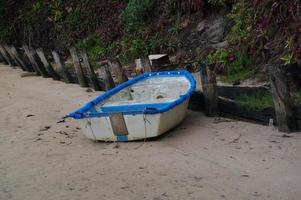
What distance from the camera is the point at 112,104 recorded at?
7.45 metres

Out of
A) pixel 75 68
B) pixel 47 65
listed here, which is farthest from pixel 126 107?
pixel 47 65

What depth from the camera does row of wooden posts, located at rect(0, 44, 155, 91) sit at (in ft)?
30.3

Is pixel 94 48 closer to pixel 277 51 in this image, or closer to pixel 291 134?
pixel 277 51

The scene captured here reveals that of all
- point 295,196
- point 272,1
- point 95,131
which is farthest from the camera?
point 272,1

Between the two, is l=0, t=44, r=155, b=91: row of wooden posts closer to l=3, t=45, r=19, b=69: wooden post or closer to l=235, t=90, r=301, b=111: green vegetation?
l=3, t=45, r=19, b=69: wooden post

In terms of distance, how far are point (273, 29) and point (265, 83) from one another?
3.89 feet

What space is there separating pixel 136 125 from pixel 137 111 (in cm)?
22

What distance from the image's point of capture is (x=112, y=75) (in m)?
10.4

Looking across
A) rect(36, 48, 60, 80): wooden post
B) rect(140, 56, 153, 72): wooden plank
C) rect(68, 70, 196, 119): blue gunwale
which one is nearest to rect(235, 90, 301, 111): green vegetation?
rect(68, 70, 196, 119): blue gunwale

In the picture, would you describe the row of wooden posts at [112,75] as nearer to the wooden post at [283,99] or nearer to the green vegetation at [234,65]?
the wooden post at [283,99]

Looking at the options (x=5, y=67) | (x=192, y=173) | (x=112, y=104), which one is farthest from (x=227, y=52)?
(x=5, y=67)

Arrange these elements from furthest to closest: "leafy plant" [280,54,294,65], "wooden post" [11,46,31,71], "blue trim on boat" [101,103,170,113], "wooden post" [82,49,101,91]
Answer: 1. "wooden post" [11,46,31,71]
2. "wooden post" [82,49,101,91]
3. "leafy plant" [280,54,294,65]
4. "blue trim on boat" [101,103,170,113]

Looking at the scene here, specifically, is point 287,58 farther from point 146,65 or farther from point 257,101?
point 146,65

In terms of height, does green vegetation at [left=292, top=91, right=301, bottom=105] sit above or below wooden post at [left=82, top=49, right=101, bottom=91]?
below
